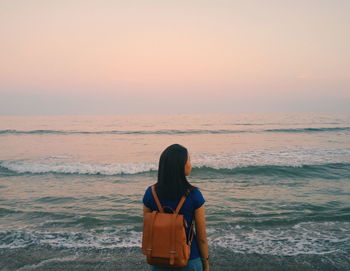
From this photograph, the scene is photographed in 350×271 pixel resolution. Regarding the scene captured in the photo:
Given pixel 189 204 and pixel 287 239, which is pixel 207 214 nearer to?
pixel 287 239

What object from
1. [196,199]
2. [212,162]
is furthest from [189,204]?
[212,162]

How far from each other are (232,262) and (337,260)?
1805 mm

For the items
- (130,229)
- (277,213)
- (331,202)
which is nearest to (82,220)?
(130,229)

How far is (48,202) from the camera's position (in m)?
9.22

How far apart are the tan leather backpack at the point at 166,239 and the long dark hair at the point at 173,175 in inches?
3.1

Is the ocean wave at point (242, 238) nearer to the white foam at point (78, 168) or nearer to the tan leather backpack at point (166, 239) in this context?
the tan leather backpack at point (166, 239)

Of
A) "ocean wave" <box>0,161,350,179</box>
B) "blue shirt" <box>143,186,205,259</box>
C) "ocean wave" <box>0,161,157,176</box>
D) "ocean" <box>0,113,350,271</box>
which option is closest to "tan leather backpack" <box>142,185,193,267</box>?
"blue shirt" <box>143,186,205,259</box>

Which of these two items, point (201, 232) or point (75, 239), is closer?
point (201, 232)

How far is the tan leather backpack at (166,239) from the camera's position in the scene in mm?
2174

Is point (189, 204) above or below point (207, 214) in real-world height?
above

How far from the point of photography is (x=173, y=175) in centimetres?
223

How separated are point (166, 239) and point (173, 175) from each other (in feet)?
1.61

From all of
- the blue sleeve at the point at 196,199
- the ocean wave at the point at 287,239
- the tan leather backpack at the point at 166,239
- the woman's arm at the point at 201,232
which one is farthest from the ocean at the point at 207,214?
the blue sleeve at the point at 196,199

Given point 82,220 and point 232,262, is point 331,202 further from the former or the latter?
point 82,220
